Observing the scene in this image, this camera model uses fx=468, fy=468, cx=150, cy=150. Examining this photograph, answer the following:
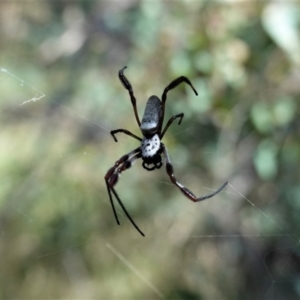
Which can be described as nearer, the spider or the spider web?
the spider

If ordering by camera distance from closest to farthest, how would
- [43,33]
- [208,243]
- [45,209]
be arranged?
[208,243] < [45,209] < [43,33]

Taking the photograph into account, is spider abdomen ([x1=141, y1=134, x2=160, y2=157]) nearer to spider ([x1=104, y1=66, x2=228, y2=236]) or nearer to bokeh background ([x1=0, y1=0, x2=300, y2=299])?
spider ([x1=104, y1=66, x2=228, y2=236])

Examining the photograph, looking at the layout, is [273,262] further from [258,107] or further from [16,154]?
[16,154]

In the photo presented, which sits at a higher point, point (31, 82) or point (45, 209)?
point (31, 82)

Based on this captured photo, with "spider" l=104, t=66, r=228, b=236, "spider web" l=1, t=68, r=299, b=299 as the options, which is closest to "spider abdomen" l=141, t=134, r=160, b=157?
"spider" l=104, t=66, r=228, b=236

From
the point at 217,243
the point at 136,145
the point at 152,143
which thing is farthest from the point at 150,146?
the point at 217,243

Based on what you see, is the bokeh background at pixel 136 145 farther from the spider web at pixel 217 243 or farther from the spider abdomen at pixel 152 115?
the spider abdomen at pixel 152 115

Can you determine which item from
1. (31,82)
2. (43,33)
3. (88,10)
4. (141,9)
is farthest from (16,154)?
(141,9)

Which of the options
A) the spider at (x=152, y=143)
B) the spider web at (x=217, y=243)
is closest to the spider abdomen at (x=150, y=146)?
the spider at (x=152, y=143)
